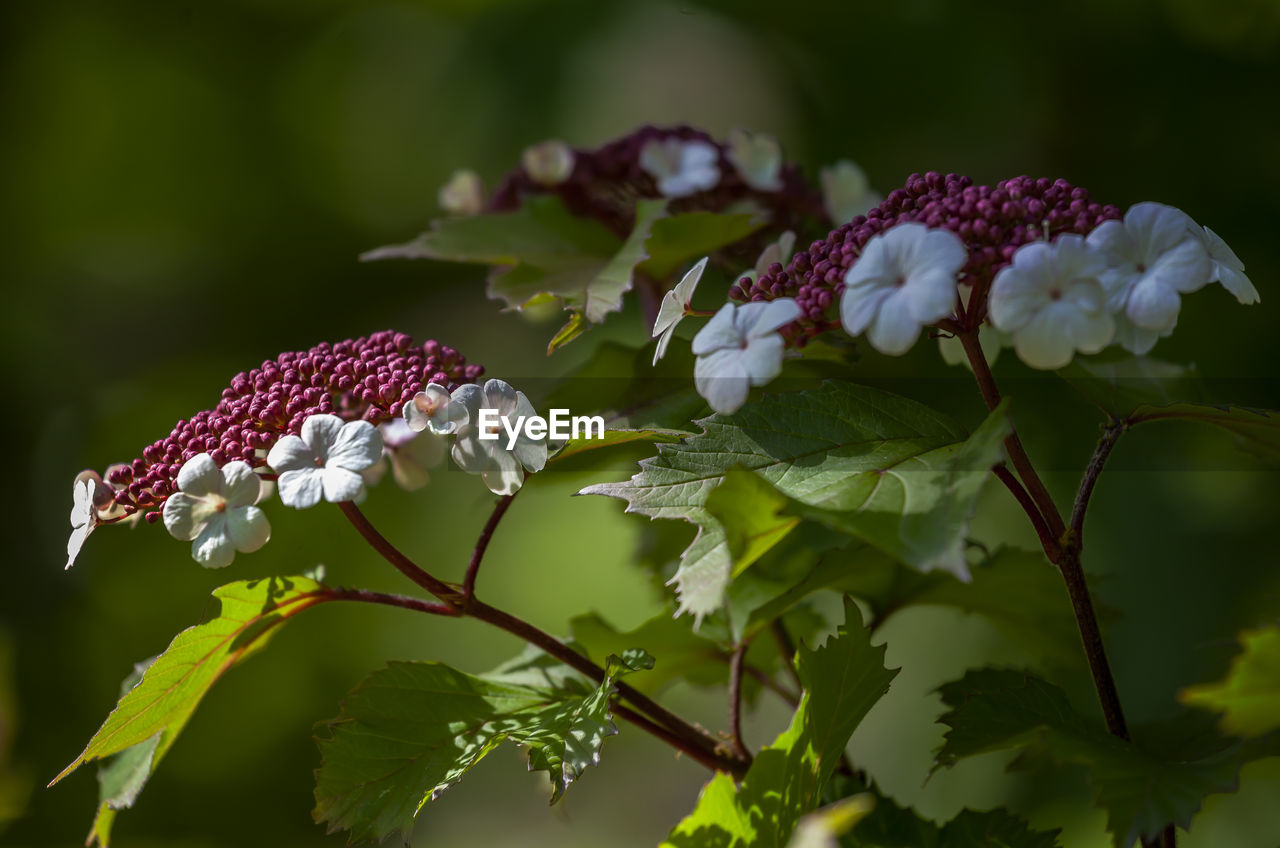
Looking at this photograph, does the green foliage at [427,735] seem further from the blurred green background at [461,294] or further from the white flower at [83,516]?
the blurred green background at [461,294]

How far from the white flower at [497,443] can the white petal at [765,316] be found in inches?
4.9

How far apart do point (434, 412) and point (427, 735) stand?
0.64 ft

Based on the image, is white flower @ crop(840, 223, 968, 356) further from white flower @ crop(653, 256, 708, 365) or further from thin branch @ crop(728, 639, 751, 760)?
thin branch @ crop(728, 639, 751, 760)

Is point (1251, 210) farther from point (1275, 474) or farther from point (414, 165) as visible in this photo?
point (414, 165)

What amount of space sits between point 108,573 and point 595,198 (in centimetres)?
128

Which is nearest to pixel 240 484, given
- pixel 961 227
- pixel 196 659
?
pixel 196 659

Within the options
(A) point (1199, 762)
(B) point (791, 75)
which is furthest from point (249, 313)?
(A) point (1199, 762)

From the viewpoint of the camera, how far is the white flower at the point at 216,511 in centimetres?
47

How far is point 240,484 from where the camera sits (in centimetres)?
48

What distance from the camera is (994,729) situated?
19.2 inches

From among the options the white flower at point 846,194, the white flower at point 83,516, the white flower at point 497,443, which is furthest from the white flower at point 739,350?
the white flower at point 846,194

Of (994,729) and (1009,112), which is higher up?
(1009,112)

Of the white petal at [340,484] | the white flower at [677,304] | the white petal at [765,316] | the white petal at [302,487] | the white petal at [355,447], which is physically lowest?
the white petal at [302,487]

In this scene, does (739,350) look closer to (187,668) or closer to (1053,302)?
(1053,302)
